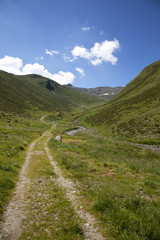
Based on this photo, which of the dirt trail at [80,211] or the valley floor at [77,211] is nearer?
the valley floor at [77,211]

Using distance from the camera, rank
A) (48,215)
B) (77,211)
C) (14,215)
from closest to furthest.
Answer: (14,215)
(48,215)
(77,211)

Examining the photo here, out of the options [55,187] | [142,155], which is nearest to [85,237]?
[55,187]

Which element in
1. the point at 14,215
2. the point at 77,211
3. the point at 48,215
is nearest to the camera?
the point at 14,215

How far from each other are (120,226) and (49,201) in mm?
3998

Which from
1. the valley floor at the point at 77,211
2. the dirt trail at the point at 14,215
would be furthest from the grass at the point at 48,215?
the dirt trail at the point at 14,215

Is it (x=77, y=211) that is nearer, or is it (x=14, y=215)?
(x=14, y=215)

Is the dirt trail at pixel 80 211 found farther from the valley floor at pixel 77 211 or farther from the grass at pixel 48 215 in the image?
the grass at pixel 48 215

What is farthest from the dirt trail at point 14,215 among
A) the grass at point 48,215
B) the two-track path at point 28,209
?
the grass at point 48,215

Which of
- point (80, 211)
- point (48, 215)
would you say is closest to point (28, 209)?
point (48, 215)

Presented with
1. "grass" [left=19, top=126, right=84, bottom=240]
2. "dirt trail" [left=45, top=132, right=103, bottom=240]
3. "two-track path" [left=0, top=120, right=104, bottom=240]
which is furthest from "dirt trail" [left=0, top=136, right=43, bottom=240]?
"dirt trail" [left=45, top=132, right=103, bottom=240]

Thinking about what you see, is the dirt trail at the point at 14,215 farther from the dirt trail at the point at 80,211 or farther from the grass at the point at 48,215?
the dirt trail at the point at 80,211

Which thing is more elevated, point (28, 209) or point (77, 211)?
point (77, 211)

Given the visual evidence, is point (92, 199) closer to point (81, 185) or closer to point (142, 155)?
point (81, 185)

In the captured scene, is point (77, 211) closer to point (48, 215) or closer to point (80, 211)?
point (80, 211)
